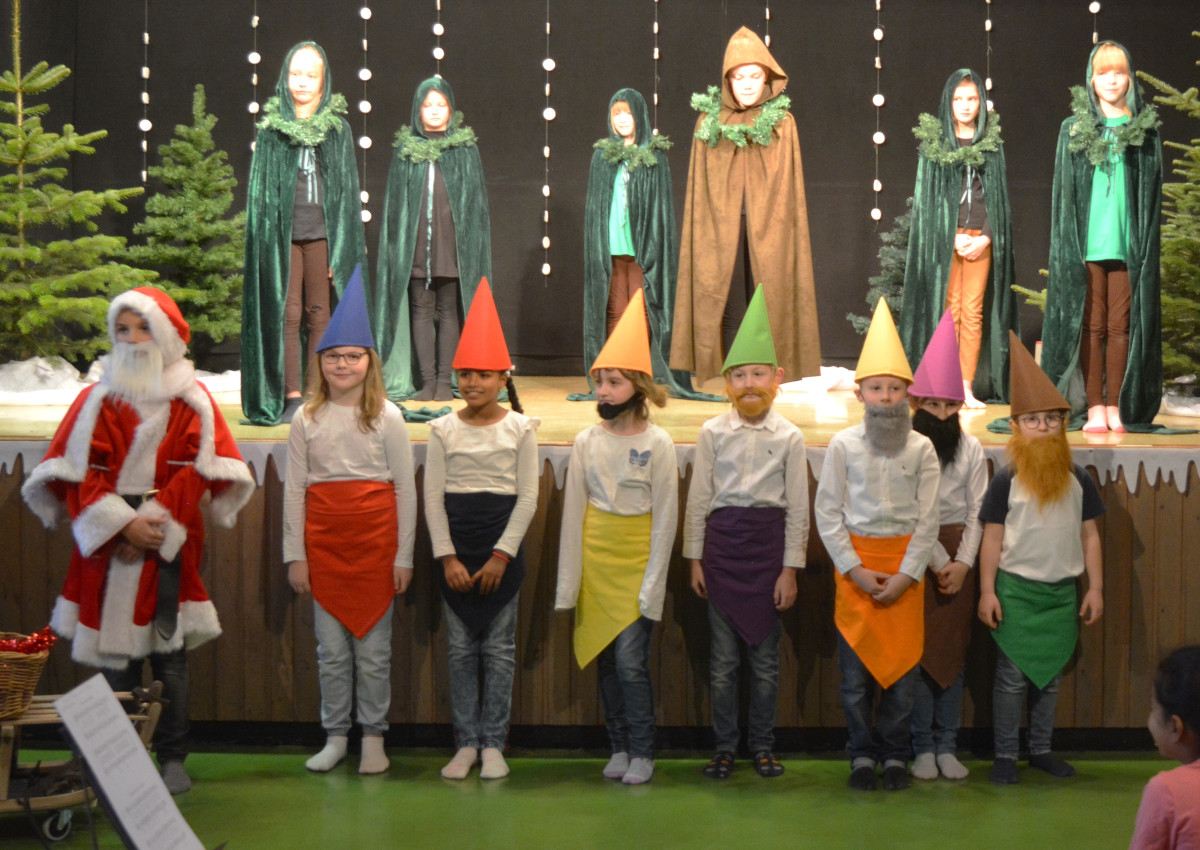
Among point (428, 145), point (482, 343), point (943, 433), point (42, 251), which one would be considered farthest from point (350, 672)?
point (42, 251)

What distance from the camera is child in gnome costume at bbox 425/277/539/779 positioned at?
361cm

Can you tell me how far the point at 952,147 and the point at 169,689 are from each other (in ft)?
14.2

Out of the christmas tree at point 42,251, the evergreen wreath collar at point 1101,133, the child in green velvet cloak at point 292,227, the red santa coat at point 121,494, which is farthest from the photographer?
the christmas tree at point 42,251

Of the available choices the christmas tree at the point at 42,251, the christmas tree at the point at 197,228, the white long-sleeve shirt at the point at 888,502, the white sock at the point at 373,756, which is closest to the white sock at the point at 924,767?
the white long-sleeve shirt at the point at 888,502

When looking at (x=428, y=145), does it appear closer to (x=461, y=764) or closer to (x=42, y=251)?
(x=42, y=251)

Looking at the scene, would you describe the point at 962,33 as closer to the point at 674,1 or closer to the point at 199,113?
the point at 674,1

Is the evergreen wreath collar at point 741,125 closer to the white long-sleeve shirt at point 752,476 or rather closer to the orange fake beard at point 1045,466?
the white long-sleeve shirt at point 752,476

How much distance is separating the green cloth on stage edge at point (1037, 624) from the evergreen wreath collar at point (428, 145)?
3.43 m

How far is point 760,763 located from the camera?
145 inches

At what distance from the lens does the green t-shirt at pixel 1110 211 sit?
4.75m

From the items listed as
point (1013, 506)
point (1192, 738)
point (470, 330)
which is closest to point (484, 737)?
point (470, 330)

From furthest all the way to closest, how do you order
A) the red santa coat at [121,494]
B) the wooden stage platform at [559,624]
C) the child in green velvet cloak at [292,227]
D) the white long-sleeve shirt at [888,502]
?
the child in green velvet cloak at [292,227] < the wooden stage platform at [559,624] < the white long-sleeve shirt at [888,502] < the red santa coat at [121,494]

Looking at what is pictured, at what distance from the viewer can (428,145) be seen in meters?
5.80

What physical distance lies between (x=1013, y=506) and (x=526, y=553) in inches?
60.8
